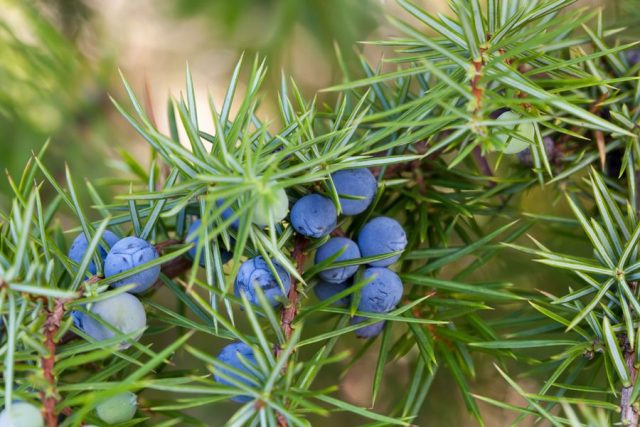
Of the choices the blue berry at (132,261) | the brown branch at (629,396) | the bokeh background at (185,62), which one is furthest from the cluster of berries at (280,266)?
the bokeh background at (185,62)

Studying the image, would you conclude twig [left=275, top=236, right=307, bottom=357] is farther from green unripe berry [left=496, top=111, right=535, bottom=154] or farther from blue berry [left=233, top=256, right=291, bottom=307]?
green unripe berry [left=496, top=111, right=535, bottom=154]

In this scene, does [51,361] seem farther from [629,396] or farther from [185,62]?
[185,62]

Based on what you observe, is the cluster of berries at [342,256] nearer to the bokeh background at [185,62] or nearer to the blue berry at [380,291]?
the blue berry at [380,291]

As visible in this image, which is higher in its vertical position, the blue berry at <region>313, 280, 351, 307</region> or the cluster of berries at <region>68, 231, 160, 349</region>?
the cluster of berries at <region>68, 231, 160, 349</region>

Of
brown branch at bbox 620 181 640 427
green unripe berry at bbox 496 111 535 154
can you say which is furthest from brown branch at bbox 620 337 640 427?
green unripe berry at bbox 496 111 535 154

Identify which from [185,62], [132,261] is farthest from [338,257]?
[185,62]
